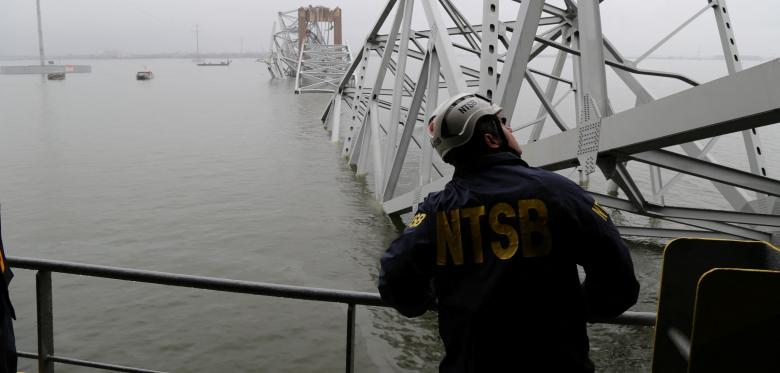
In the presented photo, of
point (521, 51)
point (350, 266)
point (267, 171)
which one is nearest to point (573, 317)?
point (521, 51)

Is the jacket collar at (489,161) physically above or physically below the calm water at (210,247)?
above

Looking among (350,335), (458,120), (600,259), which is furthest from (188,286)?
(600,259)

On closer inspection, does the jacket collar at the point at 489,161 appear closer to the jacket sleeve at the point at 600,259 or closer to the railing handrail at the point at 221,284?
the jacket sleeve at the point at 600,259

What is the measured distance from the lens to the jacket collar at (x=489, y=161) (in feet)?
7.83

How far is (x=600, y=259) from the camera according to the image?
2297 mm

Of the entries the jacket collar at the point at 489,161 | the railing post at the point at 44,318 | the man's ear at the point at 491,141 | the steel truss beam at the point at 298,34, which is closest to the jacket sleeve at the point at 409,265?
the jacket collar at the point at 489,161

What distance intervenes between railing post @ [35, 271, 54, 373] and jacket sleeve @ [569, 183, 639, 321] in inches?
119

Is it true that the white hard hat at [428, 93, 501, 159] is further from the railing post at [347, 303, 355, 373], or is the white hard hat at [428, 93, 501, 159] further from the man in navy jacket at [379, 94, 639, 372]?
the railing post at [347, 303, 355, 373]

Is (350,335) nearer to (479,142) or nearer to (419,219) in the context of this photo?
(419,219)

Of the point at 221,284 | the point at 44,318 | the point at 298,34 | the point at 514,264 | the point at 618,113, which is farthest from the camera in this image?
the point at 298,34

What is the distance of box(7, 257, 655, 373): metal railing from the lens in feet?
10.5

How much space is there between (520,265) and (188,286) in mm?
1944

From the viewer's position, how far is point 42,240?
1505 cm

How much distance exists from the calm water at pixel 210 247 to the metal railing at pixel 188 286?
16.6 ft
